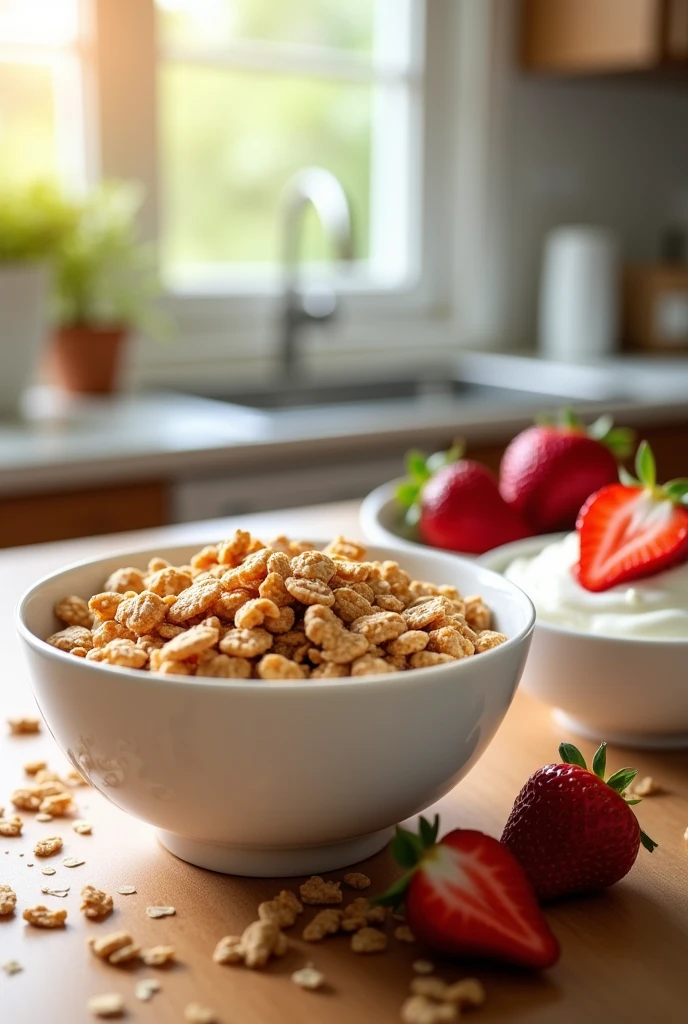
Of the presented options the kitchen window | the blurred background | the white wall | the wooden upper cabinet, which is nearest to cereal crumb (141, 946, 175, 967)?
the blurred background

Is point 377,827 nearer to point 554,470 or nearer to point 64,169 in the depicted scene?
point 554,470

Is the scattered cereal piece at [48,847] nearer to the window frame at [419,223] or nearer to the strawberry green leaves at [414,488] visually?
the strawberry green leaves at [414,488]

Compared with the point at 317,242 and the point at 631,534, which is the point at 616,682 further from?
the point at 317,242

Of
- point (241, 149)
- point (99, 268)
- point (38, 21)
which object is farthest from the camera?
point (241, 149)

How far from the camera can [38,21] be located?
2439mm

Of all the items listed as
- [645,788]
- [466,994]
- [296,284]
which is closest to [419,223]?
[296,284]

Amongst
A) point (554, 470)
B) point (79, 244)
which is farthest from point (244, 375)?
point (554, 470)

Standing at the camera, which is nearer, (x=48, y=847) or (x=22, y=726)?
(x=48, y=847)

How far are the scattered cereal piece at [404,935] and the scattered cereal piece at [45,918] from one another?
0.58 feet

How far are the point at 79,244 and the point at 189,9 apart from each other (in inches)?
Answer: 30.0

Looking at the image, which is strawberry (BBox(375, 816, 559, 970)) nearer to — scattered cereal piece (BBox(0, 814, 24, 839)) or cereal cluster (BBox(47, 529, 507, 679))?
cereal cluster (BBox(47, 529, 507, 679))

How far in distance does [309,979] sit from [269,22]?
8.56 ft

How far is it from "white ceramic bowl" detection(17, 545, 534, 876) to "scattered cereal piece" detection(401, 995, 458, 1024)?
0.11m

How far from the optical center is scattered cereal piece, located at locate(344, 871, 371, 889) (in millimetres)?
652
